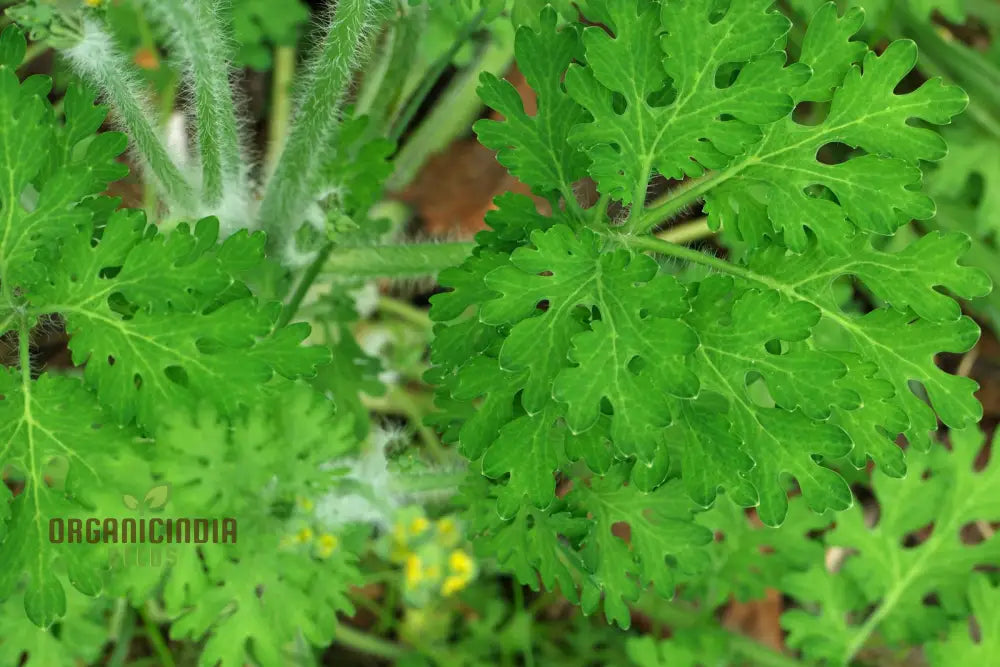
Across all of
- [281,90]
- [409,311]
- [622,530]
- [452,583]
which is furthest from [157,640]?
[281,90]

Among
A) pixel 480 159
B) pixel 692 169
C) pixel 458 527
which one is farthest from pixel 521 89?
pixel 692 169

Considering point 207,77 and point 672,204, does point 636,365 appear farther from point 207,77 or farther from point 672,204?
point 207,77

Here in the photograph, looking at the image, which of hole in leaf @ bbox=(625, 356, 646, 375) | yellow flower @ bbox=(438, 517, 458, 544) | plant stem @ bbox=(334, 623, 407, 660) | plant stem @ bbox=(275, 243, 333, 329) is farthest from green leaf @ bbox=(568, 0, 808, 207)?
plant stem @ bbox=(334, 623, 407, 660)

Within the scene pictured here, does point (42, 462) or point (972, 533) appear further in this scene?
point (972, 533)

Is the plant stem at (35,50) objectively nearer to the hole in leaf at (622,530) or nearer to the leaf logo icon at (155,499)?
the leaf logo icon at (155,499)

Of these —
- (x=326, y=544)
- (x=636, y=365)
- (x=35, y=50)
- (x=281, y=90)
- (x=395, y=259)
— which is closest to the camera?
(x=636, y=365)

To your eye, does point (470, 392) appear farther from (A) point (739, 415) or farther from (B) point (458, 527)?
(B) point (458, 527)
